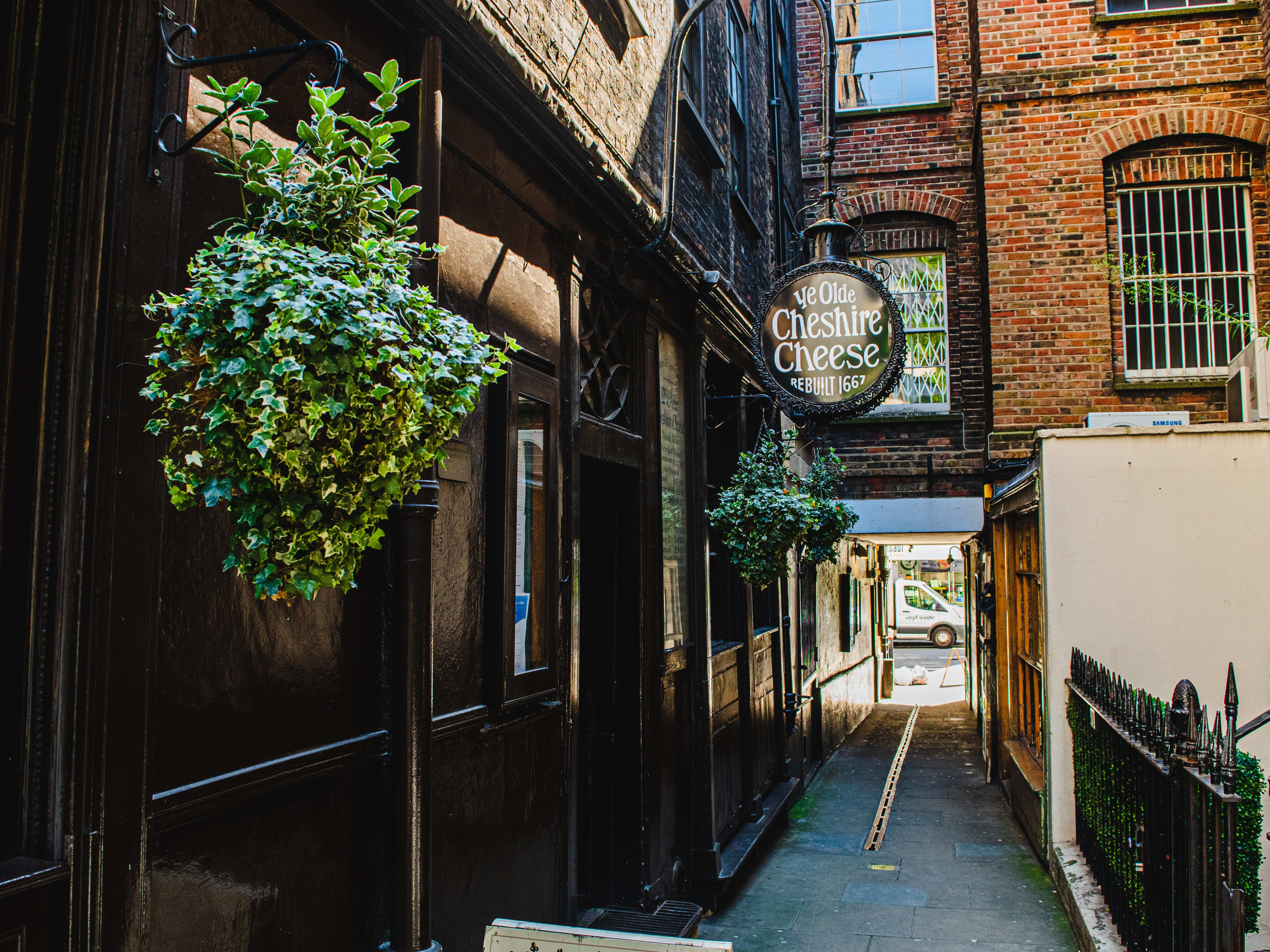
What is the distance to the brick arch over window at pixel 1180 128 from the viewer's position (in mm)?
10750

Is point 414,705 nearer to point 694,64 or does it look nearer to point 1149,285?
point 694,64

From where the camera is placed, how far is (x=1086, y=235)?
11156 millimetres

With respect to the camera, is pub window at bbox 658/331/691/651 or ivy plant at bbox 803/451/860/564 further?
ivy plant at bbox 803/451/860/564

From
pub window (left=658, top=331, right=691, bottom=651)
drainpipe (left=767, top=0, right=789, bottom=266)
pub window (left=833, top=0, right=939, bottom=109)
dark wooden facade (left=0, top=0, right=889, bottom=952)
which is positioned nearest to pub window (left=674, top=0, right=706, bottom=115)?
dark wooden facade (left=0, top=0, right=889, bottom=952)

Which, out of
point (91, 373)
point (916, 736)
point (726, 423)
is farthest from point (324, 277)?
point (916, 736)

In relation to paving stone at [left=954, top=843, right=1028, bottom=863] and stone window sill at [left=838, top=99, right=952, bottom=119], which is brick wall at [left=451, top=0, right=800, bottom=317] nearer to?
stone window sill at [left=838, top=99, right=952, bottom=119]

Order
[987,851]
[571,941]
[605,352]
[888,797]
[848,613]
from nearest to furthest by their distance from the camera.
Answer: [571,941] → [605,352] → [987,851] → [888,797] → [848,613]

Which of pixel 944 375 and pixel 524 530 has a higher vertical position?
pixel 944 375

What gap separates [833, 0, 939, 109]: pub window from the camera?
509 inches

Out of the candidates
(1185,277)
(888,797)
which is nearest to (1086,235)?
(1185,277)

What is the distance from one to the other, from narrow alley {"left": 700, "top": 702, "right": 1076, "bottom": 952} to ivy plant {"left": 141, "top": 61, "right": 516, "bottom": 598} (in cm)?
388

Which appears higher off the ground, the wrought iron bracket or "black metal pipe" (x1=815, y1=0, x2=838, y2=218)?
"black metal pipe" (x1=815, y1=0, x2=838, y2=218)

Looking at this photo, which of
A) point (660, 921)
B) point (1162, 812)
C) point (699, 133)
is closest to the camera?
point (1162, 812)

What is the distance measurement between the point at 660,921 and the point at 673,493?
2906 mm
